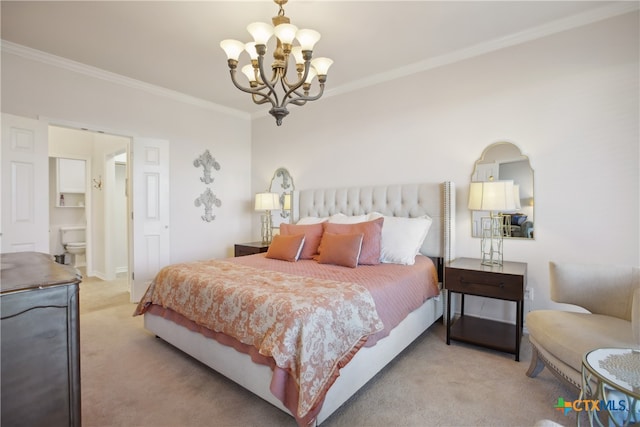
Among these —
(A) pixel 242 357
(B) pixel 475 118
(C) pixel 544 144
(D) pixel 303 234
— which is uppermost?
(B) pixel 475 118

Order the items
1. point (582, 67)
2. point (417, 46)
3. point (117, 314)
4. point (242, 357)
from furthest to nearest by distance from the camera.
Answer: point (117, 314) → point (417, 46) → point (582, 67) → point (242, 357)

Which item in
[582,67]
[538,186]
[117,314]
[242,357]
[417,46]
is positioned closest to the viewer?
[242,357]

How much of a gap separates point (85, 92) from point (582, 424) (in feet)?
17.1

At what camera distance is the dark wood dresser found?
962mm

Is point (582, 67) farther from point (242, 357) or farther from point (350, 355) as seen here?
point (242, 357)

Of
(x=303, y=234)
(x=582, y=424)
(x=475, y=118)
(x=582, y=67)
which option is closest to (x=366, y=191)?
(x=303, y=234)

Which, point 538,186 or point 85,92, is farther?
point 85,92

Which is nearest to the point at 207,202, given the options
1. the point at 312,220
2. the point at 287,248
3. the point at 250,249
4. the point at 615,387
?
the point at 250,249

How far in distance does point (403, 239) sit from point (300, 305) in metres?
1.62

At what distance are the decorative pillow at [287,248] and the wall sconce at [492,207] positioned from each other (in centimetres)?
170

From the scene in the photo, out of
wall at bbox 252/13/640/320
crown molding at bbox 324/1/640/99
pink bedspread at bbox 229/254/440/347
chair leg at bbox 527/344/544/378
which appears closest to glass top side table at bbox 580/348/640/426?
chair leg at bbox 527/344/544/378

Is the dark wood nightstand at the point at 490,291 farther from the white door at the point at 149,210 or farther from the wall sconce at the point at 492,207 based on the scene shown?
the white door at the point at 149,210

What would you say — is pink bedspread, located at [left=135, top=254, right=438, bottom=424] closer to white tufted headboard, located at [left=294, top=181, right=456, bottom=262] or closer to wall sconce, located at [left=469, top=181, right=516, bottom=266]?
white tufted headboard, located at [left=294, top=181, right=456, bottom=262]

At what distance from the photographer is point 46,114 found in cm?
329
